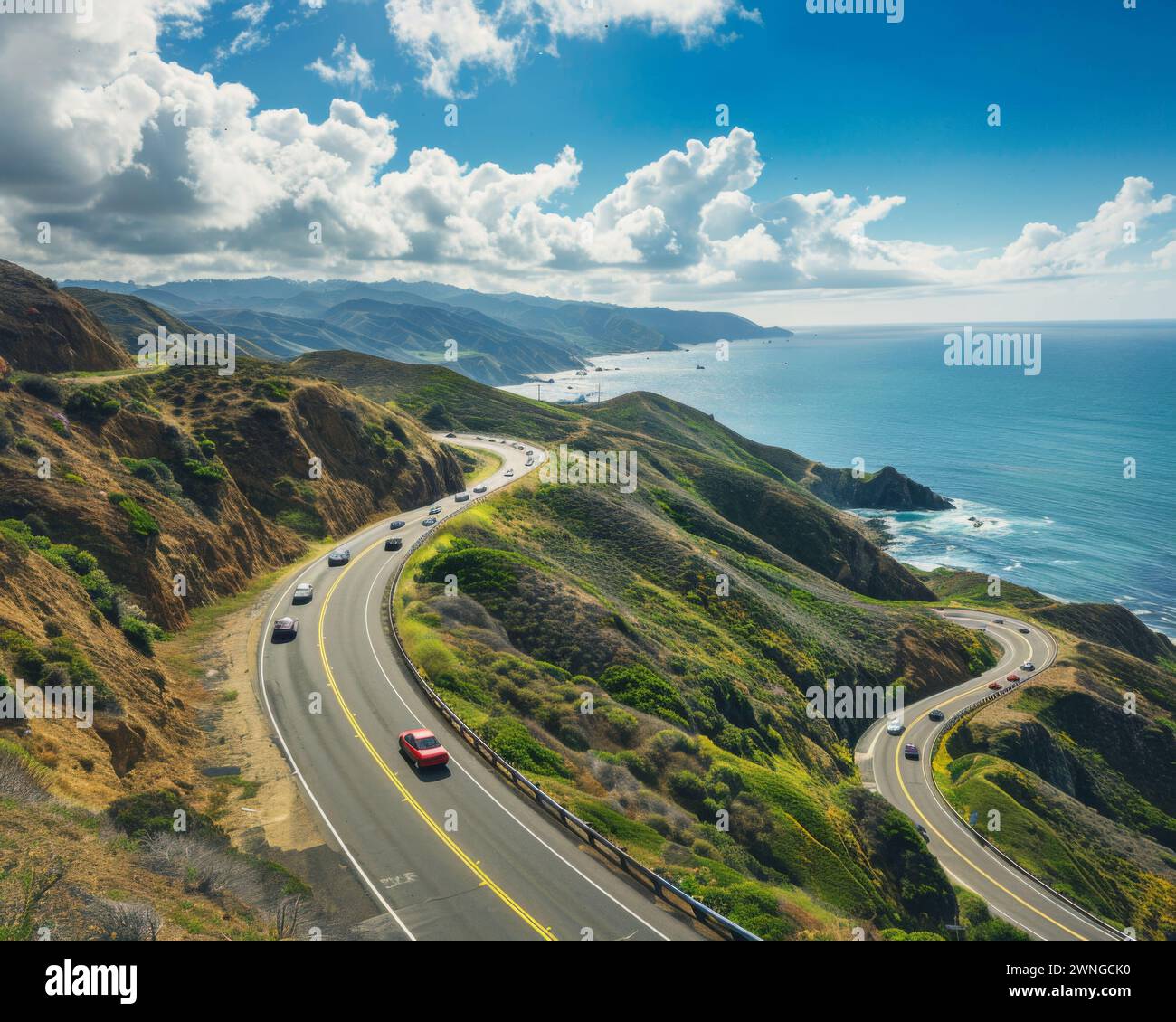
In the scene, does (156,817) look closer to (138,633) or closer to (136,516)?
(138,633)

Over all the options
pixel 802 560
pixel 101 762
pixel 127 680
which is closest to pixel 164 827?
pixel 101 762

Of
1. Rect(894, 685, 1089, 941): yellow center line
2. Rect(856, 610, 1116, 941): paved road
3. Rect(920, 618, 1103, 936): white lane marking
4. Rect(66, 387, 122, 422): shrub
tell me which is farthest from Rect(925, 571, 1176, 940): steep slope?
Rect(66, 387, 122, 422): shrub

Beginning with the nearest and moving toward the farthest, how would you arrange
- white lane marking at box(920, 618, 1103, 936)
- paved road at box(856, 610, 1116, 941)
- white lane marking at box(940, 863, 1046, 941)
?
white lane marking at box(940, 863, 1046, 941) < paved road at box(856, 610, 1116, 941) < white lane marking at box(920, 618, 1103, 936)

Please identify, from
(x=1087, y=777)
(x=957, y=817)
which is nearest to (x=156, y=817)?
(x=957, y=817)

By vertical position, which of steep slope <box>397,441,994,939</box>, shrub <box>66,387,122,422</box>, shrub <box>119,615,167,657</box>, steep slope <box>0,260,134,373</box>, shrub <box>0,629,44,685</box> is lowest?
steep slope <box>397,441,994,939</box>

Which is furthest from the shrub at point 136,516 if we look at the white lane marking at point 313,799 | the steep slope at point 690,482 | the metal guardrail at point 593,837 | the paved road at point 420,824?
the steep slope at point 690,482

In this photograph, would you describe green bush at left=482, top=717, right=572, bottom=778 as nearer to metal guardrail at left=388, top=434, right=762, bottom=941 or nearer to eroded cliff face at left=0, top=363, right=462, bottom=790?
metal guardrail at left=388, top=434, right=762, bottom=941
